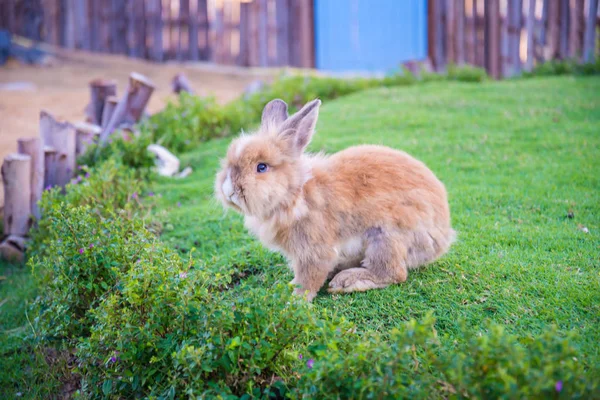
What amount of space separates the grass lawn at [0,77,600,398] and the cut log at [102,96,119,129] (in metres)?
1.20

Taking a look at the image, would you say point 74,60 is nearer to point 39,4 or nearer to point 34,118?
point 39,4

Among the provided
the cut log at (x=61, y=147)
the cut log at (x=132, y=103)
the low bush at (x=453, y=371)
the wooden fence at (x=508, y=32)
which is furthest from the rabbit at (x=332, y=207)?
the wooden fence at (x=508, y=32)

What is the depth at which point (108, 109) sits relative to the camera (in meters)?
7.83

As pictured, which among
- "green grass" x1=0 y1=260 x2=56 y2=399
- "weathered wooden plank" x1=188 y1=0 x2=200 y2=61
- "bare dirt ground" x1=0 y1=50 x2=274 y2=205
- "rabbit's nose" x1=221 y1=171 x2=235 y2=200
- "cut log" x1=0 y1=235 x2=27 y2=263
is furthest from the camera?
"weathered wooden plank" x1=188 y1=0 x2=200 y2=61

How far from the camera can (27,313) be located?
4.87 m

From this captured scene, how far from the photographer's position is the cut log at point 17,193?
6.07 m

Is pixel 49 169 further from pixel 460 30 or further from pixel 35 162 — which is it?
pixel 460 30

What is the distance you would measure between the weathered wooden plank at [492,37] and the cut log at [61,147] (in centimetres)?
917

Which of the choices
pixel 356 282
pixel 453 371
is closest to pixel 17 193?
pixel 356 282

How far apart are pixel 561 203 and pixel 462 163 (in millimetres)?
1270

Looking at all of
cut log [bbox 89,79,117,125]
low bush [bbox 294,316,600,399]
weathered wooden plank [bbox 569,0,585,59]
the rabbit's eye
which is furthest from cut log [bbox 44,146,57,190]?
weathered wooden plank [bbox 569,0,585,59]

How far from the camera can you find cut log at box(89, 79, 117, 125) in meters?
7.98

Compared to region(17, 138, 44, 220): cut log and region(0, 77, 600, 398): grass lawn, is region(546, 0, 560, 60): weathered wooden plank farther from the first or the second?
region(17, 138, 44, 220): cut log

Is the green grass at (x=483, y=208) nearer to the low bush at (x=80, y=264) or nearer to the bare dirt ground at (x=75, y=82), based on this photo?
the low bush at (x=80, y=264)
